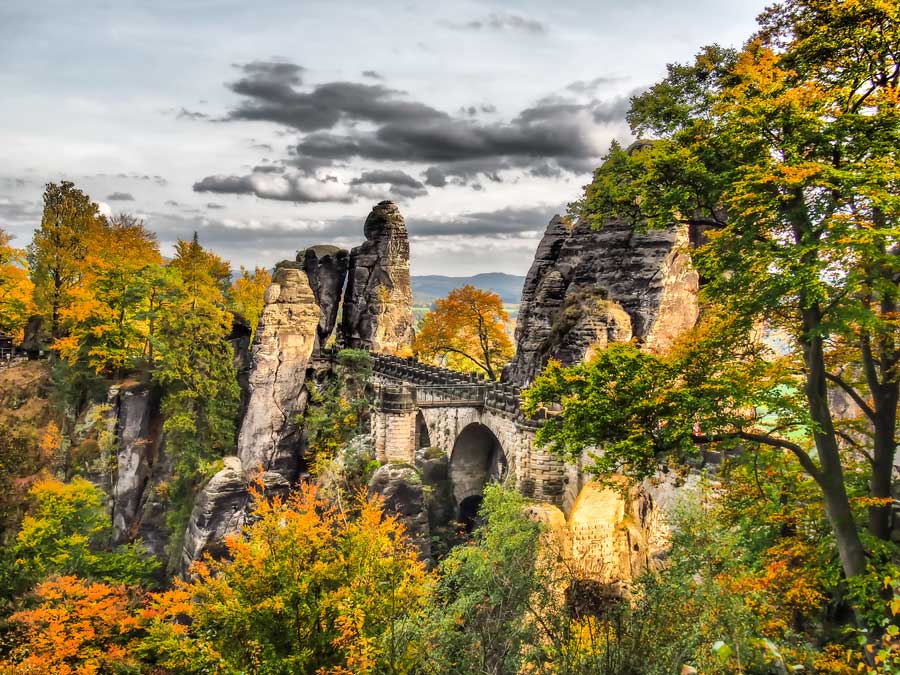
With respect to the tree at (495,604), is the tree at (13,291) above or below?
above

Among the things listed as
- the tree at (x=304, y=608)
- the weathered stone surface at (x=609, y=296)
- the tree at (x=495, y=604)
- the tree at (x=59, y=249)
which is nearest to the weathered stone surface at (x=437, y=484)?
the weathered stone surface at (x=609, y=296)

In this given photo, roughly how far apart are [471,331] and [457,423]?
14386mm

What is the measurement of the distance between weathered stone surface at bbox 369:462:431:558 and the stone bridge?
6.31 feet

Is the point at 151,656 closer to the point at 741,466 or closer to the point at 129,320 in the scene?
the point at 129,320

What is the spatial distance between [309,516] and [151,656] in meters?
12.8

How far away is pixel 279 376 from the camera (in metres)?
36.1

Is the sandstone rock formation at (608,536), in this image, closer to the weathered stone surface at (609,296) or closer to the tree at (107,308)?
the weathered stone surface at (609,296)

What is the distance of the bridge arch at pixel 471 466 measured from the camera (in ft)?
106

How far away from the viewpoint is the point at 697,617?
40.0ft

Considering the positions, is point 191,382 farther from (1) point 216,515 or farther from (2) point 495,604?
(2) point 495,604

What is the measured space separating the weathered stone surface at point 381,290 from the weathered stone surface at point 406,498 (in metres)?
20.5

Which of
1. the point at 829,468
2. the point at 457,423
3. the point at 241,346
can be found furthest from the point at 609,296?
the point at 241,346

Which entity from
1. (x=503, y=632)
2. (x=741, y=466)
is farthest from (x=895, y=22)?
(x=503, y=632)

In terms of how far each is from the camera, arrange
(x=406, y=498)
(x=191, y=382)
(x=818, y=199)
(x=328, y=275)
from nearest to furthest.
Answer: (x=818, y=199) → (x=406, y=498) → (x=191, y=382) → (x=328, y=275)
